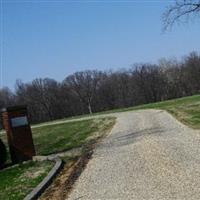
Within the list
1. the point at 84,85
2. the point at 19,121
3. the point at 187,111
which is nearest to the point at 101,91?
the point at 84,85

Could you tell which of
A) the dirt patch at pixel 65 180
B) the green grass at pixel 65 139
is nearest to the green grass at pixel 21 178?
the dirt patch at pixel 65 180

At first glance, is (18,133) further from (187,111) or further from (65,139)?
(187,111)

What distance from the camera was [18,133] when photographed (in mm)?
18500

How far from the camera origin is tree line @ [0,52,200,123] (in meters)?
105

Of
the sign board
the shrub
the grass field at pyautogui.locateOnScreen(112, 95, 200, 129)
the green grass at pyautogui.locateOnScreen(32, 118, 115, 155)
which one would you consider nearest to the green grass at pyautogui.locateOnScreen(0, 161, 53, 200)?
the shrub

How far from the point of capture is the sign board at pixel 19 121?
18.4 m

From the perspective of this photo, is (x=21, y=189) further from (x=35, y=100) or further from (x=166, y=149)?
(x=35, y=100)

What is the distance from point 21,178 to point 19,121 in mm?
4931

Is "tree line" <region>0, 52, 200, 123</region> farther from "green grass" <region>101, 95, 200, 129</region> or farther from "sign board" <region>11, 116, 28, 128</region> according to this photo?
"sign board" <region>11, 116, 28, 128</region>

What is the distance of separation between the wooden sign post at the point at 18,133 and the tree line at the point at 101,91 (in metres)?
83.8

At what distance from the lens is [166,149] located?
15.1 metres

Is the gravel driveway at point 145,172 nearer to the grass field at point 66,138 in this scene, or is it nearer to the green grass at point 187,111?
the grass field at point 66,138

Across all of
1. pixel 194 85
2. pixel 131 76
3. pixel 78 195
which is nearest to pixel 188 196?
pixel 78 195

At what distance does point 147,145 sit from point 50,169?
390 cm
